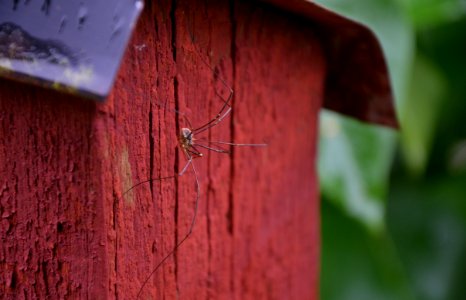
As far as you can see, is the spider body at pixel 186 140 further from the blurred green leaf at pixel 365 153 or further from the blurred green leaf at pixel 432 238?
the blurred green leaf at pixel 432 238

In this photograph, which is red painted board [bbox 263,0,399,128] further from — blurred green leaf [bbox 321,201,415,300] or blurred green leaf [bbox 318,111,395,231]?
blurred green leaf [bbox 321,201,415,300]

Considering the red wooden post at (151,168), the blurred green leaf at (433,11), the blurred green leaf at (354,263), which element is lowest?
the blurred green leaf at (354,263)

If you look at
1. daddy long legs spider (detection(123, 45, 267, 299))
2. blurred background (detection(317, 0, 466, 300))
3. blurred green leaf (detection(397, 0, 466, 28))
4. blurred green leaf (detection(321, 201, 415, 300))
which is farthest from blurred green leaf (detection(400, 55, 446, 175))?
daddy long legs spider (detection(123, 45, 267, 299))

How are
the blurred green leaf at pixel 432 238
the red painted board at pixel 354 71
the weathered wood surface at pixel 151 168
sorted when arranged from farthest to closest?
the blurred green leaf at pixel 432 238
the red painted board at pixel 354 71
the weathered wood surface at pixel 151 168

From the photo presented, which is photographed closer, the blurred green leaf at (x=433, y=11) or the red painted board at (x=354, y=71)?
the red painted board at (x=354, y=71)

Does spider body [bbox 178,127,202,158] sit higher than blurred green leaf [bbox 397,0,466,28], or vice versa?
blurred green leaf [bbox 397,0,466,28]

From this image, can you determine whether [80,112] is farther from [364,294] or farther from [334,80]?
[364,294]

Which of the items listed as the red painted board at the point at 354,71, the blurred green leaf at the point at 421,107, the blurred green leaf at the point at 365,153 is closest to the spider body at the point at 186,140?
the red painted board at the point at 354,71
